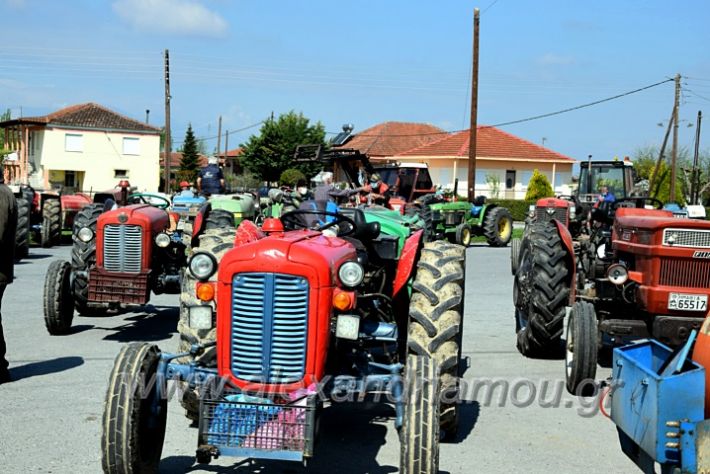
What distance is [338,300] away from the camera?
5.14 m

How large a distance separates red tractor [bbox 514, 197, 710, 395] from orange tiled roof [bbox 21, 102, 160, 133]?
184ft

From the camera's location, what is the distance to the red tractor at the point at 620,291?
7738 mm

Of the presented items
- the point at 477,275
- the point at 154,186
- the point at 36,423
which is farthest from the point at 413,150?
the point at 36,423

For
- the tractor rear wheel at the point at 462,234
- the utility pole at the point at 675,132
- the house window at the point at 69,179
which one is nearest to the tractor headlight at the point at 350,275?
the tractor rear wheel at the point at 462,234

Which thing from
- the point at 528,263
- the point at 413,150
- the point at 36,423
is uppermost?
the point at 413,150

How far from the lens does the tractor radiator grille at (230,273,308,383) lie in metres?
4.97

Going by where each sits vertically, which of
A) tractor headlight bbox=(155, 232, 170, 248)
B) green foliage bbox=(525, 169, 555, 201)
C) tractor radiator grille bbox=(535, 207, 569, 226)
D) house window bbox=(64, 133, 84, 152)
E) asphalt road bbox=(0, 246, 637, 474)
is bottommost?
asphalt road bbox=(0, 246, 637, 474)

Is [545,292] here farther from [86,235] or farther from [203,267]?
[86,235]

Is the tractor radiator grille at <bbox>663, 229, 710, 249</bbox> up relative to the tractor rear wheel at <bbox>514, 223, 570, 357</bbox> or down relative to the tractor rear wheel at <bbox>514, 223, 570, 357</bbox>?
up

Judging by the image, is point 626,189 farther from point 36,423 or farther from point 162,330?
point 36,423

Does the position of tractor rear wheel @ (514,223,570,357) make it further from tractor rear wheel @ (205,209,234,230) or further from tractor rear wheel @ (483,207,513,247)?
tractor rear wheel @ (483,207,513,247)

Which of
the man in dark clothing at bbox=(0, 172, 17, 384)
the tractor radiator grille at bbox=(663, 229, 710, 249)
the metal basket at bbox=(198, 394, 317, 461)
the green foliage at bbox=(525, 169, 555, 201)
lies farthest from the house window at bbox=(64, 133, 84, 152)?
the metal basket at bbox=(198, 394, 317, 461)

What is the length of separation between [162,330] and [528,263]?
14.3 feet

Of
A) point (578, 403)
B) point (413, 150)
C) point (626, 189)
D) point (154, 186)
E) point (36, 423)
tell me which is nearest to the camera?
point (36, 423)
